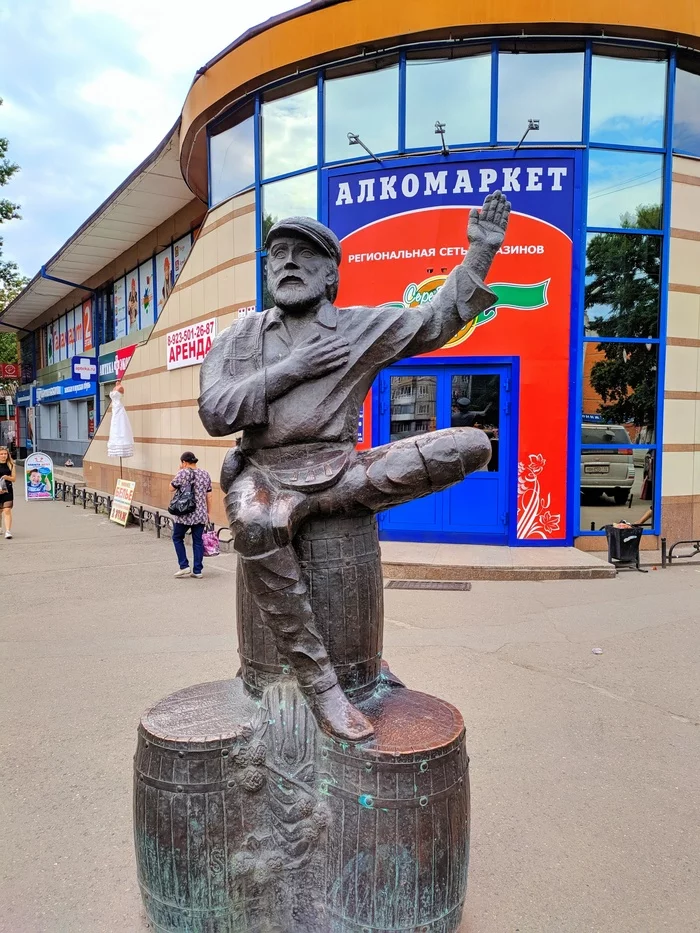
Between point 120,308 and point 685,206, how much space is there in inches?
720

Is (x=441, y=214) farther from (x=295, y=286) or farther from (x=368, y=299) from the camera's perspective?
(x=295, y=286)

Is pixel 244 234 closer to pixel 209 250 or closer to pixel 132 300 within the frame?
pixel 209 250

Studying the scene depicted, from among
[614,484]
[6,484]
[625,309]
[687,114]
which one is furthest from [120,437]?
[687,114]

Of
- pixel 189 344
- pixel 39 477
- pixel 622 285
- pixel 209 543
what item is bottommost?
pixel 209 543

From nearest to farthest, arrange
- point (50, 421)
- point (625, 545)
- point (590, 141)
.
Result: 1. point (625, 545)
2. point (590, 141)
3. point (50, 421)

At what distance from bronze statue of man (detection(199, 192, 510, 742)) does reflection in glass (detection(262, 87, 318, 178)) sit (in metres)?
8.57

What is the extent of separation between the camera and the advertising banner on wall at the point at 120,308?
2255 centimetres

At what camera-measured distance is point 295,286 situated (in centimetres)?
267

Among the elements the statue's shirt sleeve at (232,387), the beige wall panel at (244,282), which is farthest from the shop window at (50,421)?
the statue's shirt sleeve at (232,387)

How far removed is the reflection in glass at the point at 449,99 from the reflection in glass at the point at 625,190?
5.57 feet

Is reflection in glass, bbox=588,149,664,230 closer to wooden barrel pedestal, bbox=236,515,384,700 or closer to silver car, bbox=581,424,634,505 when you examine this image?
silver car, bbox=581,424,634,505

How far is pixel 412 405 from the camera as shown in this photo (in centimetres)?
991

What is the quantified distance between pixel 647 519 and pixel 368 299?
17.0ft

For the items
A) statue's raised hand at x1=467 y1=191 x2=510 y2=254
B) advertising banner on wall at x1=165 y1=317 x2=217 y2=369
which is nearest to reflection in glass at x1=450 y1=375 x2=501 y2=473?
advertising banner on wall at x1=165 y1=317 x2=217 y2=369
